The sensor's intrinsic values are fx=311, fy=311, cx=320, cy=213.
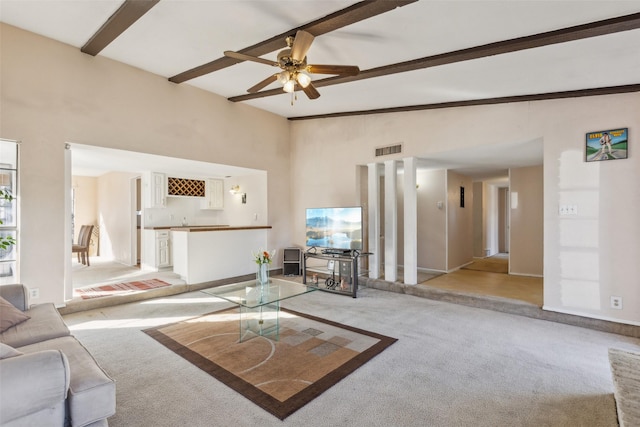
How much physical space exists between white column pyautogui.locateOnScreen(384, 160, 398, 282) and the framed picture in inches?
98.9

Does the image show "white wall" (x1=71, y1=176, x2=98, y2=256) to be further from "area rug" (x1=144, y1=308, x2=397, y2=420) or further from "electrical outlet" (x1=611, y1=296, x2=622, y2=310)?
"electrical outlet" (x1=611, y1=296, x2=622, y2=310)

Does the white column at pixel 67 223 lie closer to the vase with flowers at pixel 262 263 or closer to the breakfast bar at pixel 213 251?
the breakfast bar at pixel 213 251

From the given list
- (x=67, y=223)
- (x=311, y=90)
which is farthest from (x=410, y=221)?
(x=67, y=223)

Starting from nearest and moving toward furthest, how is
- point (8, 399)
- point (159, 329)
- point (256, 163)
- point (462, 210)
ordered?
point (8, 399), point (159, 329), point (256, 163), point (462, 210)

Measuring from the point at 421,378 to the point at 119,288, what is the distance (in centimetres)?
465

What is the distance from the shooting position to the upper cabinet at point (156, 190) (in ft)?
21.2

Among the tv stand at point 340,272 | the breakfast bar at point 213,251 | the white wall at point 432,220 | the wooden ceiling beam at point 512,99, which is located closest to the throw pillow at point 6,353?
the breakfast bar at point 213,251

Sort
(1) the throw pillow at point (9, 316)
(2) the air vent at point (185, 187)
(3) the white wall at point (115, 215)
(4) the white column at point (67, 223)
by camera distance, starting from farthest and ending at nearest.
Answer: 1. (3) the white wall at point (115, 215)
2. (2) the air vent at point (185, 187)
3. (4) the white column at point (67, 223)
4. (1) the throw pillow at point (9, 316)

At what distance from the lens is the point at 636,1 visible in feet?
7.07

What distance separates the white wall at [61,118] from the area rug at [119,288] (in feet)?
2.09

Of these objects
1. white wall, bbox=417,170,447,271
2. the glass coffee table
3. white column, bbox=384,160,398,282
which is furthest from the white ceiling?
the glass coffee table

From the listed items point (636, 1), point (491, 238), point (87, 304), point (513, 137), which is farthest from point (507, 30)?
point (491, 238)

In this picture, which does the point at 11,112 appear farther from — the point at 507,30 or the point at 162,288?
the point at 507,30

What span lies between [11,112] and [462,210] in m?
7.73
